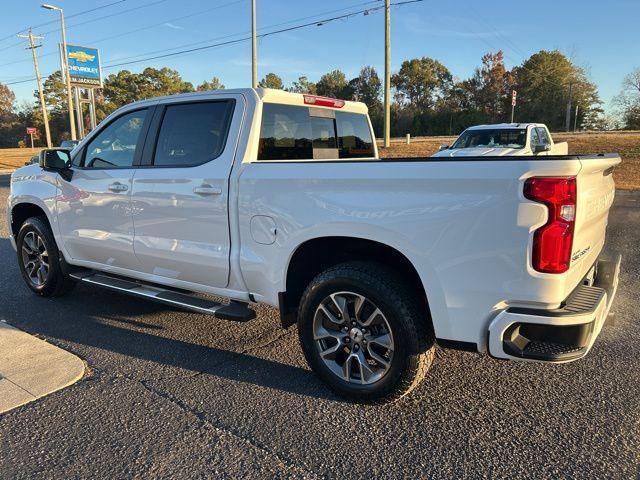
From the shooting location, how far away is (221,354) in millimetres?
3848

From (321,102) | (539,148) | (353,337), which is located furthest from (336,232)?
(539,148)

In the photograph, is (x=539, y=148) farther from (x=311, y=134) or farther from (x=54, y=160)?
(x=54, y=160)

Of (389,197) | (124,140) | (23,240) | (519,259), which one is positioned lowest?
(23,240)

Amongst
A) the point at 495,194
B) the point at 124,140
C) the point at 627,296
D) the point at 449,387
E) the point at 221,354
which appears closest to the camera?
the point at 495,194

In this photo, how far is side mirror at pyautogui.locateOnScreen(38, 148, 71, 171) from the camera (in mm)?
4598

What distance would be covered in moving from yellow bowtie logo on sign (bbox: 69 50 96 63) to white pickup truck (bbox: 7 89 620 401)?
3559 centimetres

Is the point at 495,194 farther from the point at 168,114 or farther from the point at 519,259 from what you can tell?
the point at 168,114

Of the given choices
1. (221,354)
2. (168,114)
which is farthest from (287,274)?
(168,114)

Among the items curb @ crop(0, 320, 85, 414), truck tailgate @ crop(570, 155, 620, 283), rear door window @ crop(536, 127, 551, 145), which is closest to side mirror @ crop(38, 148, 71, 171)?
curb @ crop(0, 320, 85, 414)

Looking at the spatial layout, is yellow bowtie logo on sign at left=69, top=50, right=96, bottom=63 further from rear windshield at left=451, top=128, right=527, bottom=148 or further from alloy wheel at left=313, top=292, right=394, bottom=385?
alloy wheel at left=313, top=292, right=394, bottom=385

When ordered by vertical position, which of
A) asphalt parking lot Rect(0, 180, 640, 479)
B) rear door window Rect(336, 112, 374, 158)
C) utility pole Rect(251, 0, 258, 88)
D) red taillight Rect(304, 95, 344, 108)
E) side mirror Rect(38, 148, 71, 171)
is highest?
utility pole Rect(251, 0, 258, 88)

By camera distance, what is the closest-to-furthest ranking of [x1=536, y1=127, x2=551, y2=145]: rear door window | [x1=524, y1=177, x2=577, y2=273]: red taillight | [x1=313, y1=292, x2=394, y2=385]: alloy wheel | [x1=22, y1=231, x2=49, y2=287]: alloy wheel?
→ [x1=524, y1=177, x2=577, y2=273]: red taillight, [x1=313, y1=292, x2=394, y2=385]: alloy wheel, [x1=22, y1=231, x2=49, y2=287]: alloy wheel, [x1=536, y1=127, x2=551, y2=145]: rear door window

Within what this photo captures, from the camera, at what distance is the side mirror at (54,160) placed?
4598 mm

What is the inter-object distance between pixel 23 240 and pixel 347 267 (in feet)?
13.1
